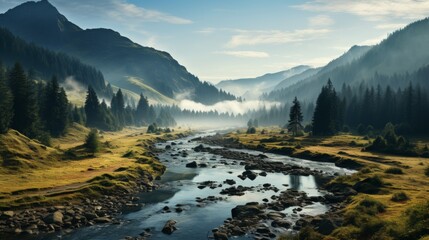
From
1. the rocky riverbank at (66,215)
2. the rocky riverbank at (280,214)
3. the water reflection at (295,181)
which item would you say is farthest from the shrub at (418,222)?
the water reflection at (295,181)

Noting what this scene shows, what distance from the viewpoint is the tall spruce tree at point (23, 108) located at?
10644 cm

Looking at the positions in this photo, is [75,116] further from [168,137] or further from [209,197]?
[209,197]

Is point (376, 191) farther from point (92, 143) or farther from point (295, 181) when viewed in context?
point (92, 143)

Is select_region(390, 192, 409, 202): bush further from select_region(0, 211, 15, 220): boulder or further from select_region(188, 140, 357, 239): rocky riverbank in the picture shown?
select_region(0, 211, 15, 220): boulder

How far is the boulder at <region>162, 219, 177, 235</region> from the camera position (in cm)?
4488

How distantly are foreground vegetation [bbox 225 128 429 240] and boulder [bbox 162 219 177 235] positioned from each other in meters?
16.1

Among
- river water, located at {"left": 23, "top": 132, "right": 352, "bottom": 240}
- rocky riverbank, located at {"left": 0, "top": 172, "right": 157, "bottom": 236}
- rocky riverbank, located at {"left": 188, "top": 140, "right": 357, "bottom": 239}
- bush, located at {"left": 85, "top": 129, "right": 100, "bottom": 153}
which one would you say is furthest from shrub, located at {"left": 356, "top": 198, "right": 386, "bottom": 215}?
bush, located at {"left": 85, "top": 129, "right": 100, "bottom": 153}

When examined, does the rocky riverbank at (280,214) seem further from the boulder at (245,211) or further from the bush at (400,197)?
the bush at (400,197)

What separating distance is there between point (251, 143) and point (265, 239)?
356ft

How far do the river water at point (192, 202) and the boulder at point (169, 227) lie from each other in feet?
1.94

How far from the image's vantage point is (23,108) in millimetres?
109062

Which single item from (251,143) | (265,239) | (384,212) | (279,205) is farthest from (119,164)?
(251,143)

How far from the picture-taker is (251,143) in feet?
491

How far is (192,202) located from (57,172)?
3338 centimetres
